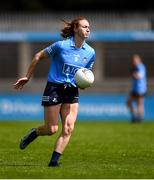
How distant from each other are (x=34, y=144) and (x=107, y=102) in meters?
12.7

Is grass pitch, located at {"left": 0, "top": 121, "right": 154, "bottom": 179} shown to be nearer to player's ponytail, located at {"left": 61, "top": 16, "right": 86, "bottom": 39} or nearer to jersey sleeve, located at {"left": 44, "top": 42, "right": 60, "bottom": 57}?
jersey sleeve, located at {"left": 44, "top": 42, "right": 60, "bottom": 57}

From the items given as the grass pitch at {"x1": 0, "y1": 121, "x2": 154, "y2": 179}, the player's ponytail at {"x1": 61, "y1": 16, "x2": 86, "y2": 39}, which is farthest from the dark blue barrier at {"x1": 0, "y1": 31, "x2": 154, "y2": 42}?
the player's ponytail at {"x1": 61, "y1": 16, "x2": 86, "y2": 39}

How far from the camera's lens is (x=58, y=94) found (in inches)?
532

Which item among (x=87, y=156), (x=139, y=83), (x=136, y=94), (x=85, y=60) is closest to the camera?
(x=85, y=60)

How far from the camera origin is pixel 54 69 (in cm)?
1358

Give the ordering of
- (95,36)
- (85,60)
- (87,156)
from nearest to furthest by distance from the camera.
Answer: (85,60), (87,156), (95,36)

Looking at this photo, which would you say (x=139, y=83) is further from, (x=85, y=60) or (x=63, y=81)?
(x=63, y=81)

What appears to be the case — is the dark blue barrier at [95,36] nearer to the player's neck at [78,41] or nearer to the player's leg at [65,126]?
the player's neck at [78,41]

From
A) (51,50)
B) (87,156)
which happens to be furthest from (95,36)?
(51,50)

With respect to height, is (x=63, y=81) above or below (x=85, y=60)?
below

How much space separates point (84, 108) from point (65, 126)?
17.5 meters

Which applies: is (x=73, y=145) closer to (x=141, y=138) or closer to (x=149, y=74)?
(x=141, y=138)

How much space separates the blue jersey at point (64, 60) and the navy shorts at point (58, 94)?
0.08m

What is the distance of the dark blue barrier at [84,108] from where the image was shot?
3073 centimetres
